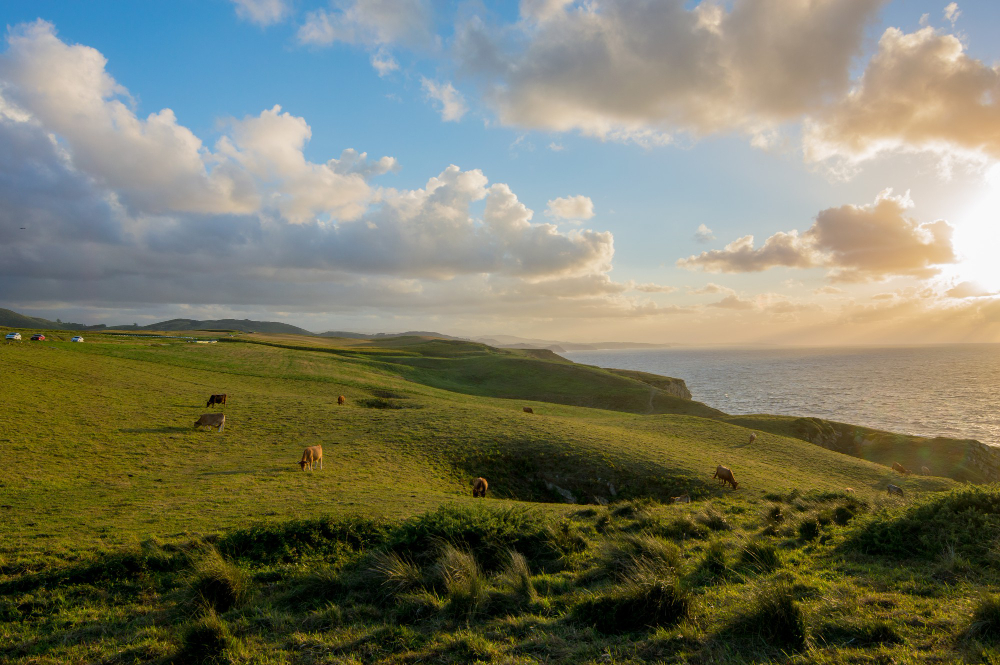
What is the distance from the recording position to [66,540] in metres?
11.2

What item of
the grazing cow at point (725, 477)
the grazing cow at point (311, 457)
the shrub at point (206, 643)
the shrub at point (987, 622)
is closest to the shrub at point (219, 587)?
the shrub at point (206, 643)

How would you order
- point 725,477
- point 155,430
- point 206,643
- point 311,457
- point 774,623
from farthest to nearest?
point 155,430, point 725,477, point 311,457, point 206,643, point 774,623

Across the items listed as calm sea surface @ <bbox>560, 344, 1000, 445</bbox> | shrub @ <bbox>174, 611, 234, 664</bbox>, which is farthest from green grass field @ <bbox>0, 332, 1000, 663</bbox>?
calm sea surface @ <bbox>560, 344, 1000, 445</bbox>

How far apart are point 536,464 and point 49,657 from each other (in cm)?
2096

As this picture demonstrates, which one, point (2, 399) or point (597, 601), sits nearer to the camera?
point (597, 601)

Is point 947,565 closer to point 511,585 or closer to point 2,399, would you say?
point 511,585

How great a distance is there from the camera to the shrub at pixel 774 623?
6.54 meters

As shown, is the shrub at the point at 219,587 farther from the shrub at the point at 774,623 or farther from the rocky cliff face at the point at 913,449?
the rocky cliff face at the point at 913,449

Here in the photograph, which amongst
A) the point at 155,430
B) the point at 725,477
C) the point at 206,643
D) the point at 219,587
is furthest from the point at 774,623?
the point at 155,430

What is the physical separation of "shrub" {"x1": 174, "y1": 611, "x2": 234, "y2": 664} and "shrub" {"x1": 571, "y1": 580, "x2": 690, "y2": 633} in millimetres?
5926

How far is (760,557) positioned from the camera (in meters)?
10.3

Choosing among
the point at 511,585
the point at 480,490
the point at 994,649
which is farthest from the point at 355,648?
the point at 480,490

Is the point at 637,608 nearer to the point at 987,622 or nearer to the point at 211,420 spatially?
the point at 987,622

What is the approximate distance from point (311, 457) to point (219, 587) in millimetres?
13033
